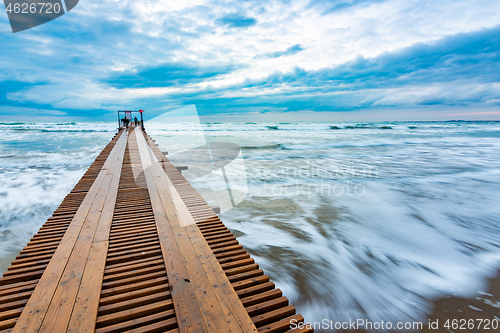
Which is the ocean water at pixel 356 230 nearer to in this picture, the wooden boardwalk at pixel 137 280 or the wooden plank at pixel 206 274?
the wooden boardwalk at pixel 137 280

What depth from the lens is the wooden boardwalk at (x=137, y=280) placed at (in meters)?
1.67

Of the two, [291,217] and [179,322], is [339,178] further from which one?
[179,322]

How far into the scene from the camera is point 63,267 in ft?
7.12

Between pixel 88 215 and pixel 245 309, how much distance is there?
2.63 metres

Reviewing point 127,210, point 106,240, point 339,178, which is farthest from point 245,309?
point 339,178

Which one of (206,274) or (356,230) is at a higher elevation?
(206,274)

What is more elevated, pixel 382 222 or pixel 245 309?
pixel 245 309

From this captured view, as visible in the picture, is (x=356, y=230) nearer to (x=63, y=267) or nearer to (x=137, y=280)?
(x=137, y=280)

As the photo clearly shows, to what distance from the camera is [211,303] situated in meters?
1.80

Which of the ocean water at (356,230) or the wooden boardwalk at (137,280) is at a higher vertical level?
the wooden boardwalk at (137,280)

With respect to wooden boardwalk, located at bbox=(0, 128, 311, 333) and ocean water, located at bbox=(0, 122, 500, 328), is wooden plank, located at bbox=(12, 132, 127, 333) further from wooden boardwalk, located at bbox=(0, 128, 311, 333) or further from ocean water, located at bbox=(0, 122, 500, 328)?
ocean water, located at bbox=(0, 122, 500, 328)

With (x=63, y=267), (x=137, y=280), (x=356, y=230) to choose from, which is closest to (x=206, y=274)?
(x=137, y=280)

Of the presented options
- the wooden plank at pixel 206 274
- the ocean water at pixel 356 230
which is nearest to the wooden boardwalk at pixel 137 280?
the wooden plank at pixel 206 274

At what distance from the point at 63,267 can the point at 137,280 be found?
0.67 metres
